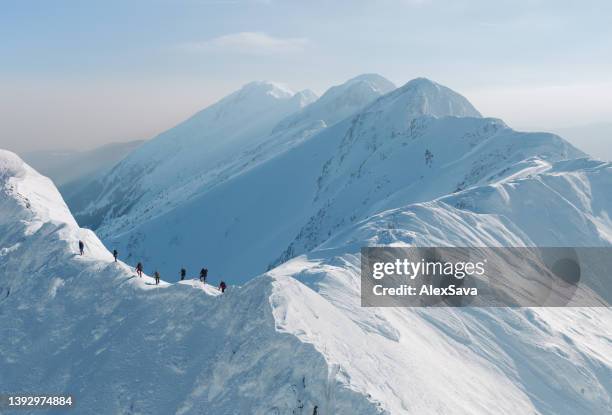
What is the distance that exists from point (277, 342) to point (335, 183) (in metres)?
128

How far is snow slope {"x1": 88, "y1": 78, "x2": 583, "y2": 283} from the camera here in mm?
109375

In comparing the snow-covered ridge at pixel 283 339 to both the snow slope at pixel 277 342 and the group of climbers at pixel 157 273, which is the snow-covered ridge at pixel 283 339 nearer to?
the snow slope at pixel 277 342

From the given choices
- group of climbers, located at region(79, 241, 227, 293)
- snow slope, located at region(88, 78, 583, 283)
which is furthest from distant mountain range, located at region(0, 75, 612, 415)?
snow slope, located at region(88, 78, 583, 283)

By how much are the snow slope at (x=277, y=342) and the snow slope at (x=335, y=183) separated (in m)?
48.2

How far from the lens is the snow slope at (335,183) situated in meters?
109

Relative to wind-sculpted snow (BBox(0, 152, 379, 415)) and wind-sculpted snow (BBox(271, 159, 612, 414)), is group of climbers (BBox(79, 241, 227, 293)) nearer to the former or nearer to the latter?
wind-sculpted snow (BBox(0, 152, 379, 415))

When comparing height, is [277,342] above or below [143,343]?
above

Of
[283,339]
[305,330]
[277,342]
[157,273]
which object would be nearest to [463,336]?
[305,330]

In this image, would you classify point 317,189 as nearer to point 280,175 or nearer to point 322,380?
point 280,175

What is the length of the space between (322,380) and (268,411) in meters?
2.98

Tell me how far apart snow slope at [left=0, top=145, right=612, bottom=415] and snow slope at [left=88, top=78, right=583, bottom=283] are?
48248mm

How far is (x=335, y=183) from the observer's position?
155625 millimetres

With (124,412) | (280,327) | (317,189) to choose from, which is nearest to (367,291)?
(280,327)

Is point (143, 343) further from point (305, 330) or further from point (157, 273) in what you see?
point (305, 330)
